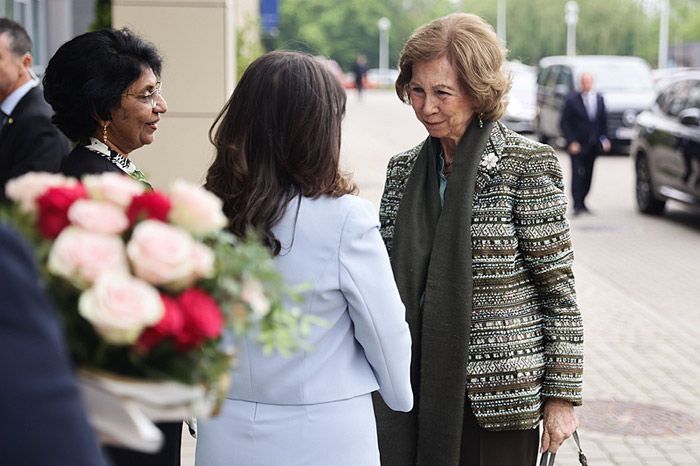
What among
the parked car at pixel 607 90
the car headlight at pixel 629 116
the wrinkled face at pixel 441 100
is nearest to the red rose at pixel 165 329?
the wrinkled face at pixel 441 100

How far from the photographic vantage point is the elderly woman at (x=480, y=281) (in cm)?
326

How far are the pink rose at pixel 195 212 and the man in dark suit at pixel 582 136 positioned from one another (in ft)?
45.0

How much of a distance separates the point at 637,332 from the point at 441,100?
237 inches

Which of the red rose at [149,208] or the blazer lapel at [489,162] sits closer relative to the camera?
the red rose at [149,208]

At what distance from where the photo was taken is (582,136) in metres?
15.1

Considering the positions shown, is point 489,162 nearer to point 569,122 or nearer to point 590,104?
point 569,122

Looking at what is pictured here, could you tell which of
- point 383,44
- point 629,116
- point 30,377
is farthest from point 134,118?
point 383,44

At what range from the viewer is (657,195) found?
14938 mm

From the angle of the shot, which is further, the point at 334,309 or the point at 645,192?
the point at 645,192

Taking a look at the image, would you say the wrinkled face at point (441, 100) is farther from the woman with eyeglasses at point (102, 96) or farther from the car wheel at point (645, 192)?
the car wheel at point (645, 192)

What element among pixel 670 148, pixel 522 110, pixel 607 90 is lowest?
pixel 522 110

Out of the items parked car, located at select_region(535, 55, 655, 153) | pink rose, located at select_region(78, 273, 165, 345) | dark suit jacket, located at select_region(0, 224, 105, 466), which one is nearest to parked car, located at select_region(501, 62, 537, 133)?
parked car, located at select_region(535, 55, 655, 153)

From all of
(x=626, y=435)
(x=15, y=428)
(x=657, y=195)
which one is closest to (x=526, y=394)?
(x=15, y=428)

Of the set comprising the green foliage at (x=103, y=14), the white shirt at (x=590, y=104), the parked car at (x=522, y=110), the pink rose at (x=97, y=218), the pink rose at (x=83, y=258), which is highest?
the green foliage at (x=103, y=14)
